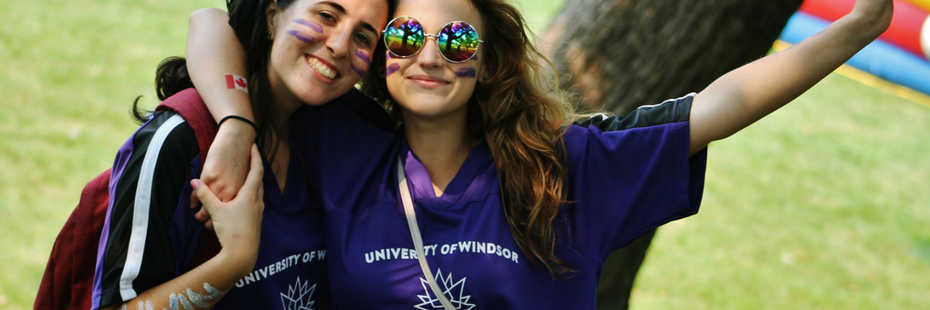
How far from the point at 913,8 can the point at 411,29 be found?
11566 mm

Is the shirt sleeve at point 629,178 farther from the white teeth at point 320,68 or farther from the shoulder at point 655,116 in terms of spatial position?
the white teeth at point 320,68

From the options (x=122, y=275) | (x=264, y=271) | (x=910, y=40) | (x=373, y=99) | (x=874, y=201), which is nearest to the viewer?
(x=122, y=275)

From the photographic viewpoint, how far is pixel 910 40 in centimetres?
1112

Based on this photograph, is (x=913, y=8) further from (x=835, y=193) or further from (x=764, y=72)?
(x=764, y=72)

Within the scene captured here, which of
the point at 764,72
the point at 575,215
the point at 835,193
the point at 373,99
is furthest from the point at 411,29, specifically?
the point at 835,193

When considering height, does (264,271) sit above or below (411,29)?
below

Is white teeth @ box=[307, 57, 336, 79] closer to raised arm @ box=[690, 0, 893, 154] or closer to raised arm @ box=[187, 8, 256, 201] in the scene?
raised arm @ box=[187, 8, 256, 201]

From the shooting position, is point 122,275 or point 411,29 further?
point 411,29

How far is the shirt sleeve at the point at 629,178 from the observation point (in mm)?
2146

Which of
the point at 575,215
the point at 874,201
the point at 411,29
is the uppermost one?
the point at 411,29

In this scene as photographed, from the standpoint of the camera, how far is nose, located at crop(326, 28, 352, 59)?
7.40ft

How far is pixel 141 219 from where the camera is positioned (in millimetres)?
1939

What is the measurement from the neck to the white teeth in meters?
0.30

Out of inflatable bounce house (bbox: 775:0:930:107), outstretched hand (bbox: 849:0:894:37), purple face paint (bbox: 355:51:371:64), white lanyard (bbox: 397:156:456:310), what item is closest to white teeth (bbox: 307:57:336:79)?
purple face paint (bbox: 355:51:371:64)
